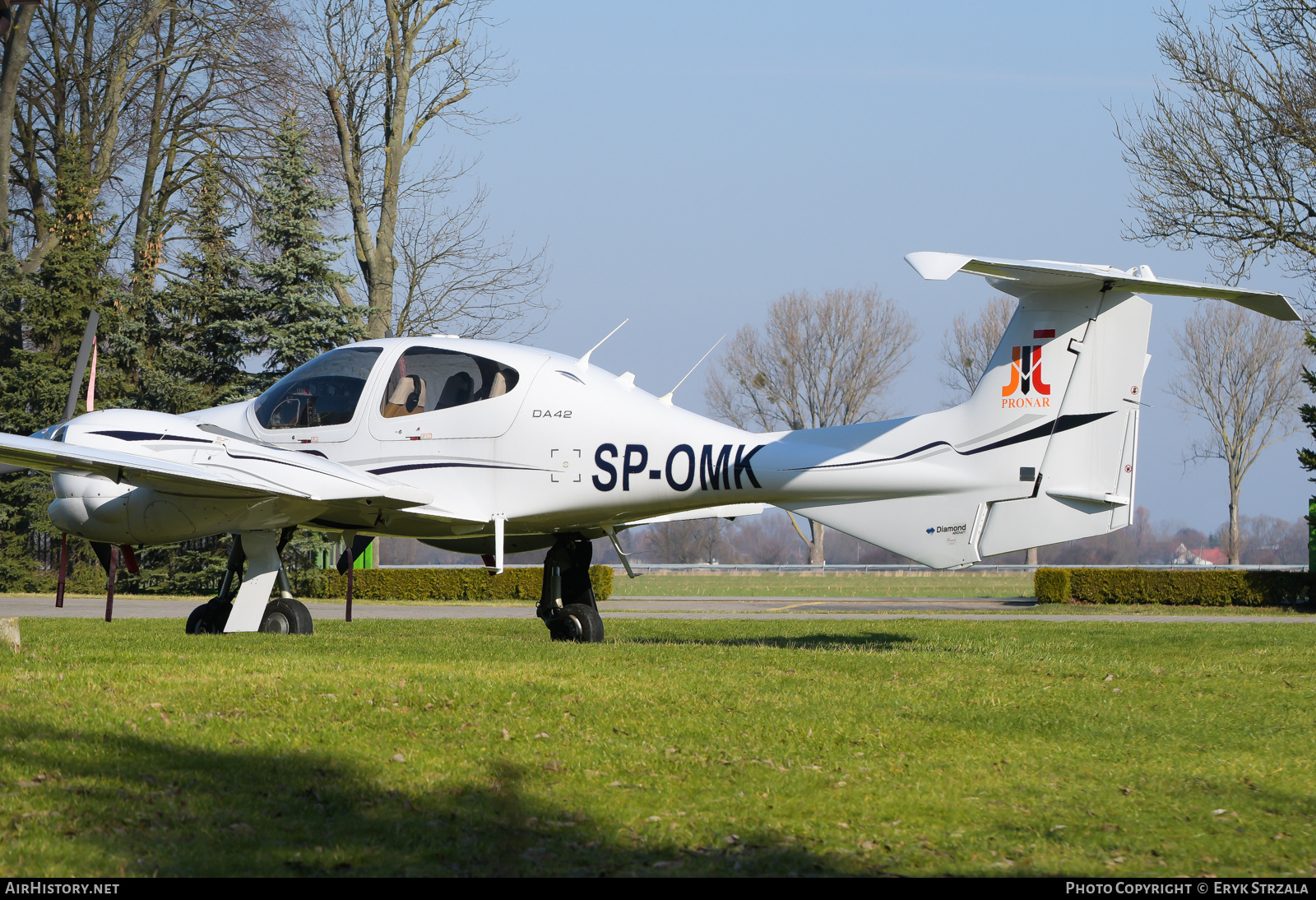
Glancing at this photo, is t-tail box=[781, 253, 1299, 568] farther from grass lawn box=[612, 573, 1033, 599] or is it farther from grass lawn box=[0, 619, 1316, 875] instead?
grass lawn box=[612, 573, 1033, 599]

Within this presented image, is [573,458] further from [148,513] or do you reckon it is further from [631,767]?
[631,767]

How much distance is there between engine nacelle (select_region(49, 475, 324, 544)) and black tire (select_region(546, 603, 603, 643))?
272 cm

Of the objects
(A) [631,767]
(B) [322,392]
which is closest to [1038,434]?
(A) [631,767]

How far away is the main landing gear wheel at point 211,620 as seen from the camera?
12906mm

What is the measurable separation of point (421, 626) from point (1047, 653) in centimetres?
848

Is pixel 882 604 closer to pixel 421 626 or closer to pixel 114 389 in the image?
pixel 421 626

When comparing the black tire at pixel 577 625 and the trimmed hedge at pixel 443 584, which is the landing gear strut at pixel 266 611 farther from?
the trimmed hedge at pixel 443 584

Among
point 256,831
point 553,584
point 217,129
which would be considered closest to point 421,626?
point 553,584

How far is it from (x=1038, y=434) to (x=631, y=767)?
5424 millimetres

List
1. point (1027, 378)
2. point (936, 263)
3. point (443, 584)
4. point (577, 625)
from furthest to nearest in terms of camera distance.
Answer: point (443, 584), point (577, 625), point (1027, 378), point (936, 263)

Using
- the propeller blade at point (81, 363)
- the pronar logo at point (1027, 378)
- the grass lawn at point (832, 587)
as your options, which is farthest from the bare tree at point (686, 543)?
the pronar logo at point (1027, 378)

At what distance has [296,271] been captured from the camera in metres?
28.8

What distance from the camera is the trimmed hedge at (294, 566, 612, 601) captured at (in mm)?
27812

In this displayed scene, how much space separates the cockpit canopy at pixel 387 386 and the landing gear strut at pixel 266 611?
128 centimetres
